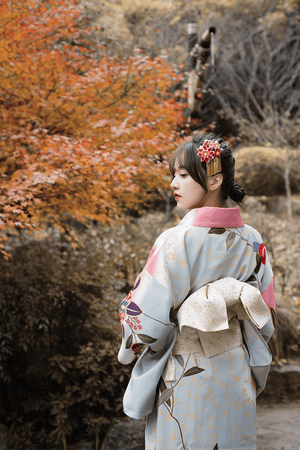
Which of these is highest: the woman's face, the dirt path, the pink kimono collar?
the woman's face

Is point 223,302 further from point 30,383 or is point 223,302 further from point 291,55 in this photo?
point 291,55

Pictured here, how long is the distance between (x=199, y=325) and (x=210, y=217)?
18.8 inches

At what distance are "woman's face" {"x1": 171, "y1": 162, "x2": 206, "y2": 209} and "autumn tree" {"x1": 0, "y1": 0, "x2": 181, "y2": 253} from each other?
5.42 feet

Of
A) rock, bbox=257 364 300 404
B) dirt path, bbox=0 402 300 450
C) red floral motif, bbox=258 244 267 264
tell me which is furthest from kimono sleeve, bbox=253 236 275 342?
rock, bbox=257 364 300 404

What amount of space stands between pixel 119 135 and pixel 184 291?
8.98ft

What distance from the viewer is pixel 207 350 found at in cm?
161

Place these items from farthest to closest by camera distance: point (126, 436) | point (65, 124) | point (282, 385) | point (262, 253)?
point (282, 385), point (65, 124), point (126, 436), point (262, 253)

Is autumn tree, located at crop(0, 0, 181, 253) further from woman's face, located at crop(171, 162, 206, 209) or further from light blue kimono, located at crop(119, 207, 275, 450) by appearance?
light blue kimono, located at crop(119, 207, 275, 450)

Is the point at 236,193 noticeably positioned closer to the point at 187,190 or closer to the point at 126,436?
the point at 187,190

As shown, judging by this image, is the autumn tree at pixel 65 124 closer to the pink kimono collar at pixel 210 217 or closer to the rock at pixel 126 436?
the pink kimono collar at pixel 210 217

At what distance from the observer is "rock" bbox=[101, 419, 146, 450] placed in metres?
3.88

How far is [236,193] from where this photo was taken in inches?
72.8

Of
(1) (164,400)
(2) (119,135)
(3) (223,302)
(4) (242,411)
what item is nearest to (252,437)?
(4) (242,411)

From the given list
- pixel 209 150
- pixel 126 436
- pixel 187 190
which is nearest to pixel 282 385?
pixel 126 436
